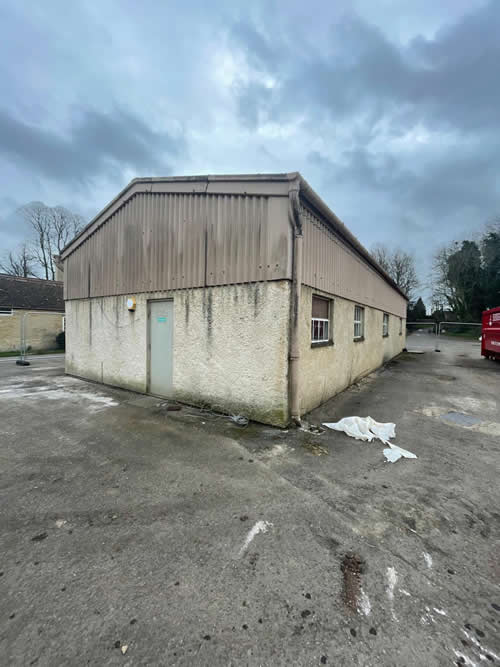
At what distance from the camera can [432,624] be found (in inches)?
67.2

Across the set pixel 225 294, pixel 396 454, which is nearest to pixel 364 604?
pixel 396 454

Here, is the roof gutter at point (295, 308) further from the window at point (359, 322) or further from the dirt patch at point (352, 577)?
the window at point (359, 322)

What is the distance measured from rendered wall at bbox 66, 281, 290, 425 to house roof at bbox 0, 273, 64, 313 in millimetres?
18521

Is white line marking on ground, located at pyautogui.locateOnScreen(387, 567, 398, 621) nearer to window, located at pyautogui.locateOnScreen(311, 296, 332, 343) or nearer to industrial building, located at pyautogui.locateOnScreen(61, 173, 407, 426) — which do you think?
industrial building, located at pyautogui.locateOnScreen(61, 173, 407, 426)

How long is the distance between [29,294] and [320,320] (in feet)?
80.7

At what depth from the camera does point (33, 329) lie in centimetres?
2086

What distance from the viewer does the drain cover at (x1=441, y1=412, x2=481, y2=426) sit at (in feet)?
17.7

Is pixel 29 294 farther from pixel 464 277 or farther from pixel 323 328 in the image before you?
pixel 464 277

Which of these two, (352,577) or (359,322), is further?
(359,322)

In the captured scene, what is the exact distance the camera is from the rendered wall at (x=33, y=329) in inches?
778

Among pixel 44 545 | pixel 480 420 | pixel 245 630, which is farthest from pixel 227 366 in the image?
pixel 480 420

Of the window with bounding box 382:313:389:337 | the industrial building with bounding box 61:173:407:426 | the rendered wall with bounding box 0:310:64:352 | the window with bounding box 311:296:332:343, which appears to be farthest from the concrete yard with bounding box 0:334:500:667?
the rendered wall with bounding box 0:310:64:352

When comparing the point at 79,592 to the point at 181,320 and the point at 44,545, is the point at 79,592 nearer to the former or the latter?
the point at 44,545

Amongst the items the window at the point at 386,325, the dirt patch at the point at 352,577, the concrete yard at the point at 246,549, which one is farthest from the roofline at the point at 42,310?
the dirt patch at the point at 352,577
